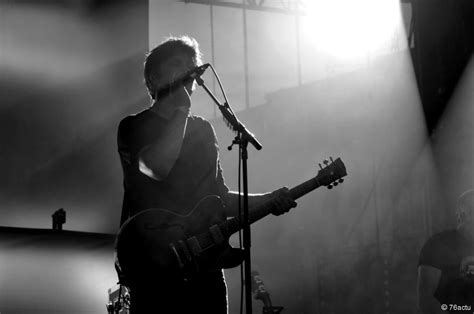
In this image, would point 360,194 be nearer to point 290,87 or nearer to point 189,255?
point 290,87

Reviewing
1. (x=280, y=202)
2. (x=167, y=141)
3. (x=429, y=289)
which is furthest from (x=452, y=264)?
(x=167, y=141)

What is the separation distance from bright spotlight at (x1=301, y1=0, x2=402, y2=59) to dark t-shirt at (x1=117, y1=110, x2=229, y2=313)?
6.09 metres

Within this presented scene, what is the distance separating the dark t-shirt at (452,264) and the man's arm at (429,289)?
26mm

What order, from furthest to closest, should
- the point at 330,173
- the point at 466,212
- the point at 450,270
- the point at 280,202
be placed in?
the point at 466,212
the point at 450,270
the point at 330,173
the point at 280,202

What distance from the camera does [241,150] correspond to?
2590mm

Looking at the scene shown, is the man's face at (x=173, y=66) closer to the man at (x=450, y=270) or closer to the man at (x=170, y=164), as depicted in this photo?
the man at (x=170, y=164)

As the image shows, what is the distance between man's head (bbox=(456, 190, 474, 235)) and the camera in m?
4.41

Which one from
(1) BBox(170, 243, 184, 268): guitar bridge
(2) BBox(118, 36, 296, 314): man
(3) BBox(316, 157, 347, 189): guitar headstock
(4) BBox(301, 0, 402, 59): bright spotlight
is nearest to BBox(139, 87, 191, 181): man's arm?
(2) BBox(118, 36, 296, 314): man

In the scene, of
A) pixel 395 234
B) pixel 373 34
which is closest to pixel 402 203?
pixel 395 234

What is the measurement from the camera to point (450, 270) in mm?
4312

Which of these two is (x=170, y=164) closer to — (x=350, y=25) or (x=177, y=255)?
(x=177, y=255)

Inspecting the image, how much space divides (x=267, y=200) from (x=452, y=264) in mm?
2010

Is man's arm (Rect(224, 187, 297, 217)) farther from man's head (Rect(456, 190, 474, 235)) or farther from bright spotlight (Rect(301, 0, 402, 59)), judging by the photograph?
bright spotlight (Rect(301, 0, 402, 59))

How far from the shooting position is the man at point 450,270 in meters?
4.24
